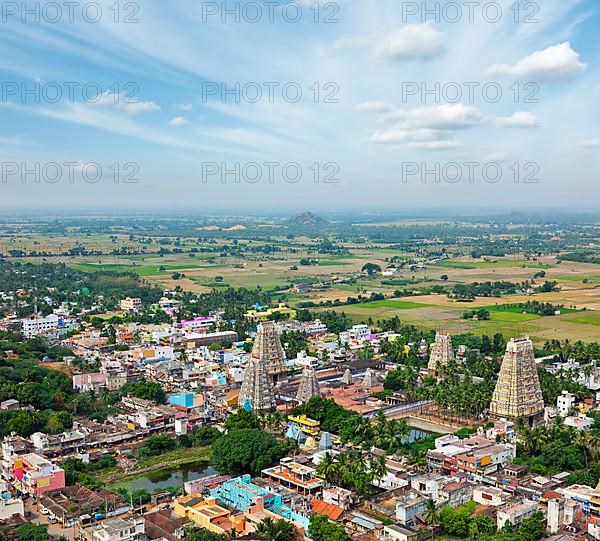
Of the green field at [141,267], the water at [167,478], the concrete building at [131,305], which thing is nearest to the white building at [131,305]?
the concrete building at [131,305]

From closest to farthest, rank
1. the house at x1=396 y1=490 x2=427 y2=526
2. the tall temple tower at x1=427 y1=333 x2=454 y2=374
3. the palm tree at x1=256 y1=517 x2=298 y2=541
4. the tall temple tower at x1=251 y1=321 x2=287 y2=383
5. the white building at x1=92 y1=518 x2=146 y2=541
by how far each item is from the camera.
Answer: the white building at x1=92 y1=518 x2=146 y2=541 → the palm tree at x1=256 y1=517 x2=298 y2=541 → the house at x1=396 y1=490 x2=427 y2=526 → the tall temple tower at x1=251 y1=321 x2=287 y2=383 → the tall temple tower at x1=427 y1=333 x2=454 y2=374

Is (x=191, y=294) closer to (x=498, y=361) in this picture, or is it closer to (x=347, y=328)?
(x=347, y=328)

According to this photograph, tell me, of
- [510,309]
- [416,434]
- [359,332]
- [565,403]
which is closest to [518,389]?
[565,403]

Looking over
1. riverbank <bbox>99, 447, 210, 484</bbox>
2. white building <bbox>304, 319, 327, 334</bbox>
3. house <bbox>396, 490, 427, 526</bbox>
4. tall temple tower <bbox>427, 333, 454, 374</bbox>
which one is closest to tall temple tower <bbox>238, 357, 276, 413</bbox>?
riverbank <bbox>99, 447, 210, 484</bbox>

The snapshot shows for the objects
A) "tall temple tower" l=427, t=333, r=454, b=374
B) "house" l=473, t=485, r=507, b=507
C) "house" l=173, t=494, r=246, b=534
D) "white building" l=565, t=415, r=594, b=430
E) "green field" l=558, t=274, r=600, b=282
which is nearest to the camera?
"house" l=173, t=494, r=246, b=534

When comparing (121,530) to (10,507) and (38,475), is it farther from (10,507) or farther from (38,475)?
(38,475)

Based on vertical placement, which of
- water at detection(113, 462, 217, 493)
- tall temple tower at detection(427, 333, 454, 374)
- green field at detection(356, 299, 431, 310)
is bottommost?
water at detection(113, 462, 217, 493)

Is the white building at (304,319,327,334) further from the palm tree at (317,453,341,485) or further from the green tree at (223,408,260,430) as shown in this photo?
the palm tree at (317,453,341,485)

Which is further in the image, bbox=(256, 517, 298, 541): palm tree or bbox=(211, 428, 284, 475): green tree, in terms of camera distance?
bbox=(211, 428, 284, 475): green tree
